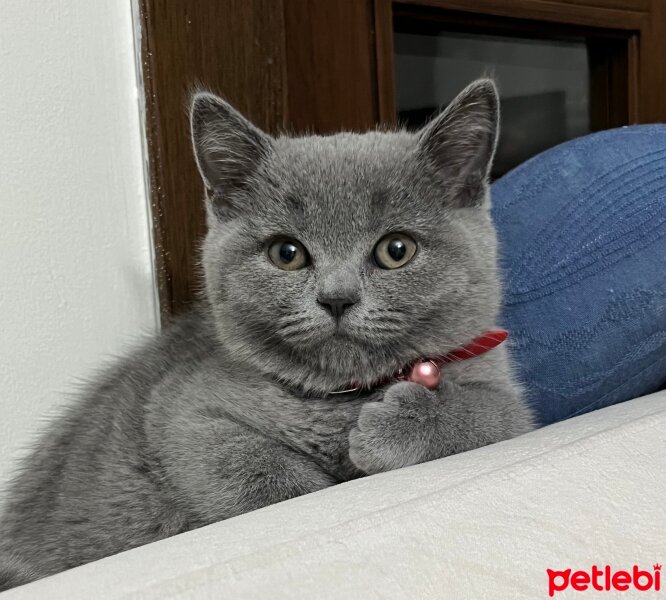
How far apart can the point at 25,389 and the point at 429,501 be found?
82 cm

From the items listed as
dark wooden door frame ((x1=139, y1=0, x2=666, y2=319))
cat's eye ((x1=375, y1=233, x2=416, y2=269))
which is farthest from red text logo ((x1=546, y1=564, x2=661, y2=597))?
dark wooden door frame ((x1=139, y1=0, x2=666, y2=319))

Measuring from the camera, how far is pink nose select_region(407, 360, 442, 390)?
807mm

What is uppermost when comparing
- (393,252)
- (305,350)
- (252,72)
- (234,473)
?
(252,72)

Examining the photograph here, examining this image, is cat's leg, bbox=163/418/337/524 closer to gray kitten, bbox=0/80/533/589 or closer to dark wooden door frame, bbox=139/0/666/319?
gray kitten, bbox=0/80/533/589

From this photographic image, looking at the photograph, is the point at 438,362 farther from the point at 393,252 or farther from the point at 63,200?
the point at 63,200

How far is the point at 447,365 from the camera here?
858 mm

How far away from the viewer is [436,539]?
1.53 feet

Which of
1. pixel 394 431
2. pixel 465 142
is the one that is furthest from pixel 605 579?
pixel 465 142

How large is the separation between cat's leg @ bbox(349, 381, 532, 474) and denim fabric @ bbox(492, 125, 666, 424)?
19cm

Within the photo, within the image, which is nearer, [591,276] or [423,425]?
[423,425]

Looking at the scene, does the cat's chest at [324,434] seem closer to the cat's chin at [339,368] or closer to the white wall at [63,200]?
the cat's chin at [339,368]

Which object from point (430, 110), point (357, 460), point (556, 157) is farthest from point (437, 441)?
point (430, 110)

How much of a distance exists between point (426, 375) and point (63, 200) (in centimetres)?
67

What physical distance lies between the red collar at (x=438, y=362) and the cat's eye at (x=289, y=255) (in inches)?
6.2
